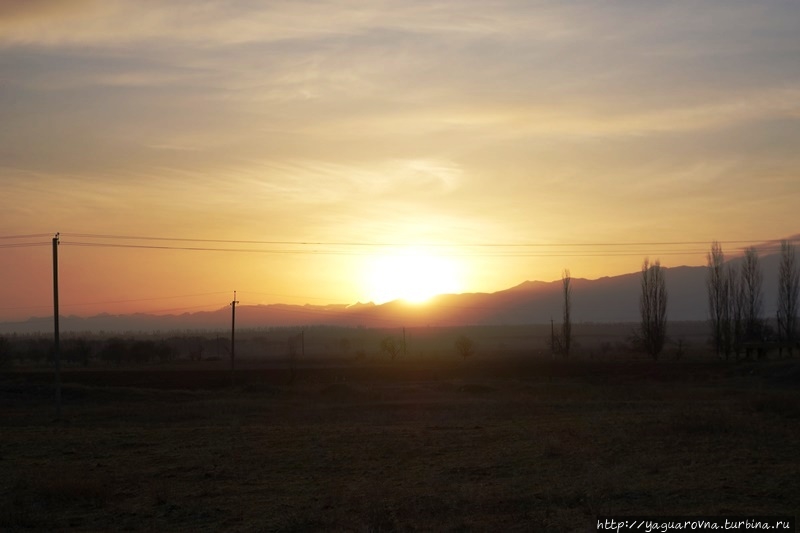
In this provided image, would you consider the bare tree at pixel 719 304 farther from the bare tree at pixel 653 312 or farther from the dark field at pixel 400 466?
the dark field at pixel 400 466

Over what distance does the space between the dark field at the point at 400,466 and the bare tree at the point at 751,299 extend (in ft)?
170

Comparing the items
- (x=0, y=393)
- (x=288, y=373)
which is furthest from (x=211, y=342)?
(x=0, y=393)

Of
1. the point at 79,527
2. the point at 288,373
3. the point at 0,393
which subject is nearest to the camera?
the point at 79,527

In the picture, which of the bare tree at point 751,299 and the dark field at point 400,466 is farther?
the bare tree at point 751,299

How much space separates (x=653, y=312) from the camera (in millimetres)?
86375

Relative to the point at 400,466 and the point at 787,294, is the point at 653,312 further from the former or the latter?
the point at 400,466

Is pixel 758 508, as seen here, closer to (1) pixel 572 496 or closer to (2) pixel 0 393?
(1) pixel 572 496

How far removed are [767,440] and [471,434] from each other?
8280 millimetres

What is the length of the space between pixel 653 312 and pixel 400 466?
74.2 meters

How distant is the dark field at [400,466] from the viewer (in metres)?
13.1

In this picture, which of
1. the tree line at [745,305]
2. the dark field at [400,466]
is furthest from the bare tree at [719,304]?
the dark field at [400,466]

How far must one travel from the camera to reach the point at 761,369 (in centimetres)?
5650

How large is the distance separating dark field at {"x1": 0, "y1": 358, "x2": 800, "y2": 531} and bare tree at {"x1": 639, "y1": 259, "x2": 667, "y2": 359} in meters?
48.9

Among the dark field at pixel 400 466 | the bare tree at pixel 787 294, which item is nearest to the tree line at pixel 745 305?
the bare tree at pixel 787 294
